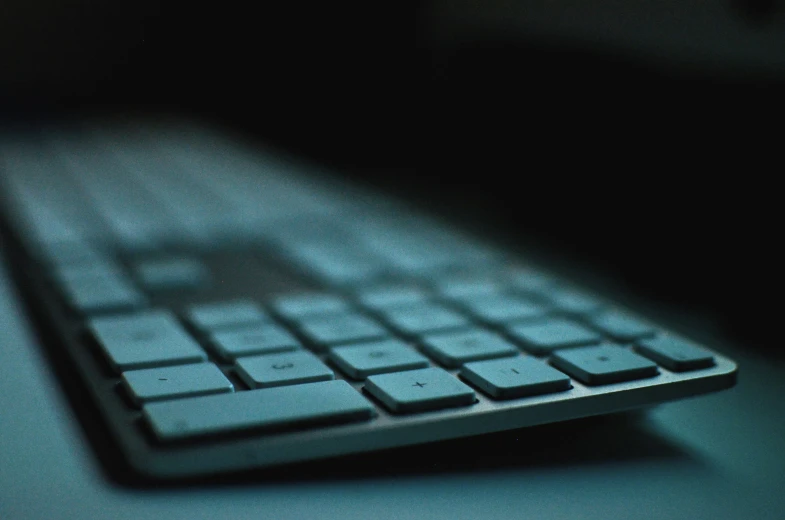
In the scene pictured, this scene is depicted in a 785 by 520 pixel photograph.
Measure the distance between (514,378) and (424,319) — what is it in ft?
0.30

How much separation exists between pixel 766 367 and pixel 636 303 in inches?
4.3

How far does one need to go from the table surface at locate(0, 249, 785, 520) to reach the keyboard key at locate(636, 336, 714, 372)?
0.02 m

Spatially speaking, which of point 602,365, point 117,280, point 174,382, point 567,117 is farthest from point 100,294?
point 567,117

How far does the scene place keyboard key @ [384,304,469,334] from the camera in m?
0.37

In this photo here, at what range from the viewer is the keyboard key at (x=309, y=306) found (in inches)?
15.6

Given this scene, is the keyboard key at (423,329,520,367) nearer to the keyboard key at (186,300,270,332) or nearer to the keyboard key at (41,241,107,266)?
the keyboard key at (186,300,270,332)

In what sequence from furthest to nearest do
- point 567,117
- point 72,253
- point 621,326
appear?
point 567,117 → point 72,253 → point 621,326

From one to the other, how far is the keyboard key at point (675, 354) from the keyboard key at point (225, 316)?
0.17 m

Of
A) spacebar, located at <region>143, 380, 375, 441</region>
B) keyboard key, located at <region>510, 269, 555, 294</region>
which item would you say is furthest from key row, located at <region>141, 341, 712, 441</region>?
keyboard key, located at <region>510, 269, 555, 294</region>

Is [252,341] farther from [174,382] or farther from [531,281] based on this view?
[531,281]

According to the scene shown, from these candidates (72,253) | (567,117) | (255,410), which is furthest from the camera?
(567,117)

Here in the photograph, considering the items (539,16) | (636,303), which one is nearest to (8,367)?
(636,303)

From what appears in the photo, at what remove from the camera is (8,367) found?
355 millimetres

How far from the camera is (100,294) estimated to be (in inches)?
16.2
